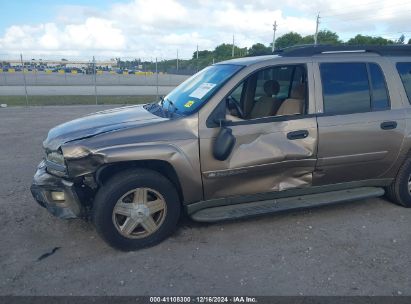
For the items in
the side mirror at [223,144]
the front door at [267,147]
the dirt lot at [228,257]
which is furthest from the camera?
the front door at [267,147]

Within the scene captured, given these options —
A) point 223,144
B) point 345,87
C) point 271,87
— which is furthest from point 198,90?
point 345,87

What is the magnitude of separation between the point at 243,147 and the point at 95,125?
1.53 metres

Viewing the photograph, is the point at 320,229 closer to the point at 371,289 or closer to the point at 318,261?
the point at 318,261

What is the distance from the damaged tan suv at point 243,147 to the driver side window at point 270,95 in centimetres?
1

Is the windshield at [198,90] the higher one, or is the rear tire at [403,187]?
the windshield at [198,90]

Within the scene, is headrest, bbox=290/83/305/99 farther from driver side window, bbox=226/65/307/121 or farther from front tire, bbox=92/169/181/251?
front tire, bbox=92/169/181/251

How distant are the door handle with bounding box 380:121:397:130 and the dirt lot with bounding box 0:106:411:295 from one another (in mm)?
1060

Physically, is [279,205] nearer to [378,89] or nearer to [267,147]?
[267,147]

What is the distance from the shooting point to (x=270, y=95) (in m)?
4.07

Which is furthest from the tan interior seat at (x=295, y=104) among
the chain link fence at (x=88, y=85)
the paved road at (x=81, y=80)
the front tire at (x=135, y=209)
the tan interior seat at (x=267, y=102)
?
the paved road at (x=81, y=80)

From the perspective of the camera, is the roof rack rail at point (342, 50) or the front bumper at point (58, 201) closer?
the front bumper at point (58, 201)

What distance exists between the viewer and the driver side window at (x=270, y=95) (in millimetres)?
3637

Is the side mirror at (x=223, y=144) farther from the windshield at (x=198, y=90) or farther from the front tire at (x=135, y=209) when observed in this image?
the front tire at (x=135, y=209)

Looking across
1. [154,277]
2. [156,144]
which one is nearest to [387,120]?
[156,144]
